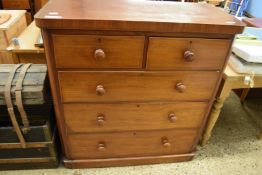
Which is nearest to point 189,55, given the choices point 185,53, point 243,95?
point 185,53

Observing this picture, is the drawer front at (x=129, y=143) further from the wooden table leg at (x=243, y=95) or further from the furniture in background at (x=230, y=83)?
the wooden table leg at (x=243, y=95)

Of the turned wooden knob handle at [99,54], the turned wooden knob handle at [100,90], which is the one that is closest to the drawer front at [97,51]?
the turned wooden knob handle at [99,54]

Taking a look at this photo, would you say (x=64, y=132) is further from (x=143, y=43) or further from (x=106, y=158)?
(x=143, y=43)

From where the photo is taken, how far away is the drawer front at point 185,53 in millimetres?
847

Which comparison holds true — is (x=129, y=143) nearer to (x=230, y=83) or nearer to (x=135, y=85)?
(x=135, y=85)

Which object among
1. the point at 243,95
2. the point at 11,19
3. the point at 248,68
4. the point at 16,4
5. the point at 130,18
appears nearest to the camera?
the point at 130,18

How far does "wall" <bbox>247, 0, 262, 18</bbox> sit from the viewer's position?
3.99 metres

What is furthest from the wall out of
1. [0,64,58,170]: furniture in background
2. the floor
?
[0,64,58,170]: furniture in background

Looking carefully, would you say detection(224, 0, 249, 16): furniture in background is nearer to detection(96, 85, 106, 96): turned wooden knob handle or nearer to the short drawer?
the short drawer

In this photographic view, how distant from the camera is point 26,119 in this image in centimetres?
99

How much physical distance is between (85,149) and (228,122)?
3.88ft

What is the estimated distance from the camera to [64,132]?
106 cm

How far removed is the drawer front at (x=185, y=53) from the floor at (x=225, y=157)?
2.31 ft

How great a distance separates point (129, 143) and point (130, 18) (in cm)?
71
